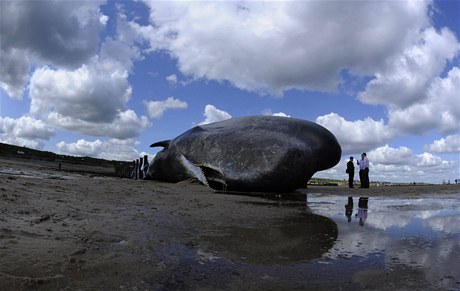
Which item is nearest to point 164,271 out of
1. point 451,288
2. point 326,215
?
point 451,288

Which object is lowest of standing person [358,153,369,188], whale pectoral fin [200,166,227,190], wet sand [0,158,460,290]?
wet sand [0,158,460,290]

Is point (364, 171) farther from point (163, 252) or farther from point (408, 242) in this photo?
point (163, 252)

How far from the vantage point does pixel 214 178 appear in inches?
448

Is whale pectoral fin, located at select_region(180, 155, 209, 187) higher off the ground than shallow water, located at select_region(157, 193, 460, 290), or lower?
higher

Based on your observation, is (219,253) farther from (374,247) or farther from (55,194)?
(55,194)

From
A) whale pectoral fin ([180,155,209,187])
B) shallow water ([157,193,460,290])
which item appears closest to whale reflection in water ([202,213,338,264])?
shallow water ([157,193,460,290])

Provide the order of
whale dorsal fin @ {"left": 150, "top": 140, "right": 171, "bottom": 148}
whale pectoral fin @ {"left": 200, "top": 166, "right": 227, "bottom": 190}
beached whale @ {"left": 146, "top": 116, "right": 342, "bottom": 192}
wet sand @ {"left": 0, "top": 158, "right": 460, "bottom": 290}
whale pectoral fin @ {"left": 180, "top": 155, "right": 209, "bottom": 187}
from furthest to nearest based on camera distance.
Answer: whale dorsal fin @ {"left": 150, "top": 140, "right": 171, "bottom": 148} → whale pectoral fin @ {"left": 180, "top": 155, "right": 209, "bottom": 187} → whale pectoral fin @ {"left": 200, "top": 166, "right": 227, "bottom": 190} → beached whale @ {"left": 146, "top": 116, "right": 342, "bottom": 192} → wet sand @ {"left": 0, "top": 158, "right": 460, "bottom": 290}

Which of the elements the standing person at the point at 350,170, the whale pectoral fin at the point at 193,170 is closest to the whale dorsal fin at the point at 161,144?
the whale pectoral fin at the point at 193,170

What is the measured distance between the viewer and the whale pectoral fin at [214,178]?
36.5ft

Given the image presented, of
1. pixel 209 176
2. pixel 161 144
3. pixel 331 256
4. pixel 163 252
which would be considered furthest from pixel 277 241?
pixel 161 144

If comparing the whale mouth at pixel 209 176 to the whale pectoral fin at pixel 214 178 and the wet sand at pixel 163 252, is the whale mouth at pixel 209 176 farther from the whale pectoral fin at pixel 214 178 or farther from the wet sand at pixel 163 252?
the wet sand at pixel 163 252

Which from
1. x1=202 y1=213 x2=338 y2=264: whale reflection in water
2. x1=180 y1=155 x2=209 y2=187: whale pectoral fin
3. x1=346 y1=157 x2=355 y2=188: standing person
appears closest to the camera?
x1=202 y1=213 x2=338 y2=264: whale reflection in water

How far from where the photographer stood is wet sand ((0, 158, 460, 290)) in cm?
261

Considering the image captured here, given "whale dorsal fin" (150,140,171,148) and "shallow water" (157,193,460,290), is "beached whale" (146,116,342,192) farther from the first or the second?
"shallow water" (157,193,460,290)
